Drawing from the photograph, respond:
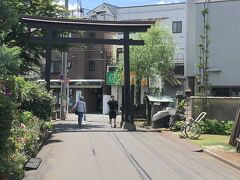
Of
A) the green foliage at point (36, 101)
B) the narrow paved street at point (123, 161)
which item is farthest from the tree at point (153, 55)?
the narrow paved street at point (123, 161)

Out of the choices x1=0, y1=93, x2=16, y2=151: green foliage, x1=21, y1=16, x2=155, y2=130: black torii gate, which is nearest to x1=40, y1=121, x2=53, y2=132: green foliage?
x1=21, y1=16, x2=155, y2=130: black torii gate

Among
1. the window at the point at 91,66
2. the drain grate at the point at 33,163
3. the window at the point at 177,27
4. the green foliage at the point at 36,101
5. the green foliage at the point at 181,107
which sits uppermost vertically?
the window at the point at 177,27

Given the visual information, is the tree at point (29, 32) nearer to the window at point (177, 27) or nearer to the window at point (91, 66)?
the window at point (177, 27)

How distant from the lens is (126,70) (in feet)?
99.7

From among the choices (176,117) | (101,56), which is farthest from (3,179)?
(101,56)

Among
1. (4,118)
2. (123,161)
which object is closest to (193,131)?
(123,161)

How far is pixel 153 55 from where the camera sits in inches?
1804

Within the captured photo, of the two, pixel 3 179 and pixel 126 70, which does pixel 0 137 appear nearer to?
pixel 3 179

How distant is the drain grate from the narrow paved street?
6.1 inches

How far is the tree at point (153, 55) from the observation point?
45.0 meters

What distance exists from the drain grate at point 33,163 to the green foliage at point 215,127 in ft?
42.2

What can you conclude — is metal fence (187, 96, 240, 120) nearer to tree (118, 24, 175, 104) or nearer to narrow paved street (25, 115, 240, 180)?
narrow paved street (25, 115, 240, 180)

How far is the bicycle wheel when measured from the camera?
23375mm

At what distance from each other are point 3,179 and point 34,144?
6.47 metres
